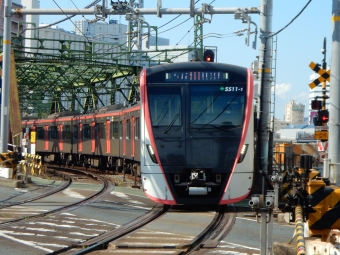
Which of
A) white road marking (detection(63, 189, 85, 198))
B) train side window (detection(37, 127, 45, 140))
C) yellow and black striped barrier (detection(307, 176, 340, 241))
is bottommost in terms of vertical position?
white road marking (detection(63, 189, 85, 198))

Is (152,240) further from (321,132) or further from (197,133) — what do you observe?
(321,132)

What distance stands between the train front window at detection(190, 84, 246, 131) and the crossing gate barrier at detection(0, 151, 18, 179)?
29.5 ft

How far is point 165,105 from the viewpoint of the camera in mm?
15117

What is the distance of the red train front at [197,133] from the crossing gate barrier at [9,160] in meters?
8.22

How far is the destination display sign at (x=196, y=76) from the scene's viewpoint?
1525cm

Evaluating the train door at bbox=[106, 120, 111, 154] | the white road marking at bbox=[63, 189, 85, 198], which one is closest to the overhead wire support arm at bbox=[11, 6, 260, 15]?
the white road marking at bbox=[63, 189, 85, 198]

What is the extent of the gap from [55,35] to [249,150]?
410 ft

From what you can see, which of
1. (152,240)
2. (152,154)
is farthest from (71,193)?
(152,240)

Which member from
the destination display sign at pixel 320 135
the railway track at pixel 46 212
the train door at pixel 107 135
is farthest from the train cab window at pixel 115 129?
the destination display sign at pixel 320 135

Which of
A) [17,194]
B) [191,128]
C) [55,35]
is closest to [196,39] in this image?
[17,194]

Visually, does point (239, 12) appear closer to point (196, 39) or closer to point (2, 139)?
point (2, 139)

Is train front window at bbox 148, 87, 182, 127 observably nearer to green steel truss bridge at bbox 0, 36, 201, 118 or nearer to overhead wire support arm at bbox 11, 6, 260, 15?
overhead wire support arm at bbox 11, 6, 260, 15

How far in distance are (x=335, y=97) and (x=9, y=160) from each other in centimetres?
1143

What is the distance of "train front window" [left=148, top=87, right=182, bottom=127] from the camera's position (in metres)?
15.0
